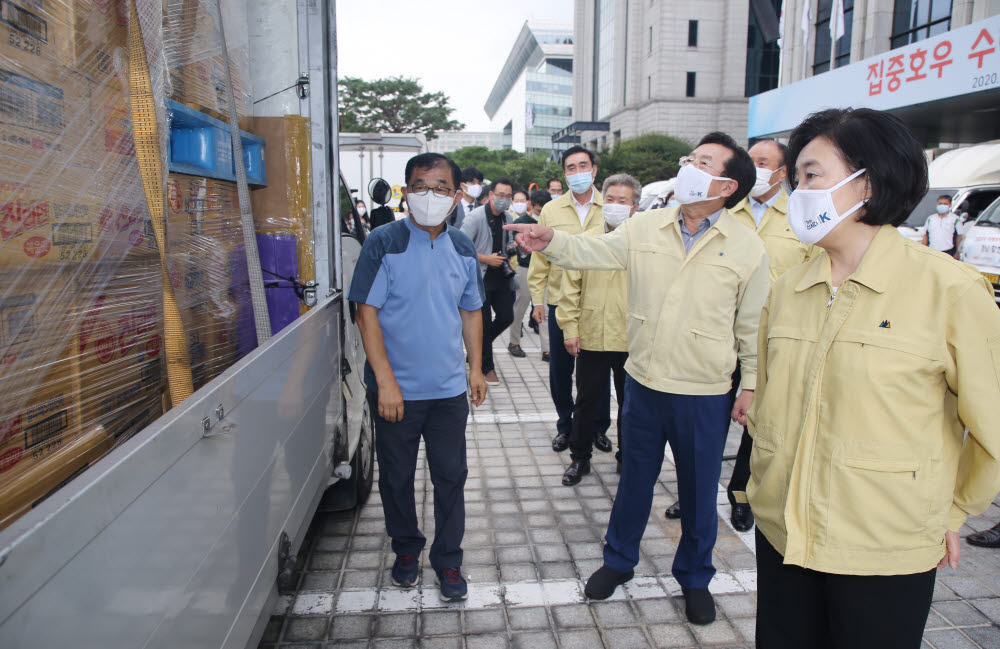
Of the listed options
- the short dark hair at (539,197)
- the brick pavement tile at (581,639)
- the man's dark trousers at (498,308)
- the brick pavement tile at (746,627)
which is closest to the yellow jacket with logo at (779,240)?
the brick pavement tile at (746,627)

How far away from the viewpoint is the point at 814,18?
25047mm

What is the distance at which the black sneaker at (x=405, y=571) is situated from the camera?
286cm

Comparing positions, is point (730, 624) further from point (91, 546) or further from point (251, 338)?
point (91, 546)

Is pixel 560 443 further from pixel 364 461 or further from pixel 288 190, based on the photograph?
pixel 288 190

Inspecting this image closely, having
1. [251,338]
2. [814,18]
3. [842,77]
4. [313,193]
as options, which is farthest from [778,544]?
[814,18]

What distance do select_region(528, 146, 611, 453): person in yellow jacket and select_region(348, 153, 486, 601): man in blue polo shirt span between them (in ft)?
5.10

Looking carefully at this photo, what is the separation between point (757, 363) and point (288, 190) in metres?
2.12

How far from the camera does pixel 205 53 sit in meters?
2.24

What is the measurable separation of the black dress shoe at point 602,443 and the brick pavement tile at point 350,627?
88.4 inches

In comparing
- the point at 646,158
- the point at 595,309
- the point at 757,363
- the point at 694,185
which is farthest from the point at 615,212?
the point at 646,158

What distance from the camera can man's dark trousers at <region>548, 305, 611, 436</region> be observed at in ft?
14.4

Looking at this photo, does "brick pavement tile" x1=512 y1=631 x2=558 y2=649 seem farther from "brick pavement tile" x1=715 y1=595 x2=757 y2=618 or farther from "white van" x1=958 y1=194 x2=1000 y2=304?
"white van" x1=958 y1=194 x2=1000 y2=304

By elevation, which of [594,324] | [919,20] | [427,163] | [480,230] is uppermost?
[919,20]

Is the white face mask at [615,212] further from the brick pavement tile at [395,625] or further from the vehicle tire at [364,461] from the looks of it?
the brick pavement tile at [395,625]
